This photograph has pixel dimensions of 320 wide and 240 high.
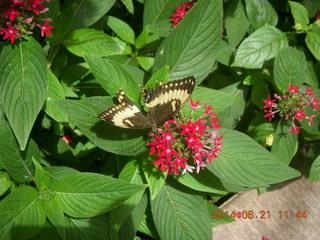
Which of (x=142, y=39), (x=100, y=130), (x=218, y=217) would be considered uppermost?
(x=142, y=39)

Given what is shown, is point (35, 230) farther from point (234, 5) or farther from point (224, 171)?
point (234, 5)

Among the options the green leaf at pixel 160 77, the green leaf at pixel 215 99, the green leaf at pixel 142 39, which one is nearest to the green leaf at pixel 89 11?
the green leaf at pixel 142 39

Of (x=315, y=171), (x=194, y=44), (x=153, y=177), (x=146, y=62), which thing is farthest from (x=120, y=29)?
(x=315, y=171)

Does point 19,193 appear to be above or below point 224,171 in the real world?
below

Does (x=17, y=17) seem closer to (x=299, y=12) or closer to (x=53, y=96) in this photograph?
(x=53, y=96)

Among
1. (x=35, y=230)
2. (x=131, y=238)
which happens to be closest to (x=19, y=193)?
(x=35, y=230)

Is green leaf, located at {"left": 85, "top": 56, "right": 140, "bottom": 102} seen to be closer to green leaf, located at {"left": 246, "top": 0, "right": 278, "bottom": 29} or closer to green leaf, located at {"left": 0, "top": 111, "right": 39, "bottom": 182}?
green leaf, located at {"left": 0, "top": 111, "right": 39, "bottom": 182}
